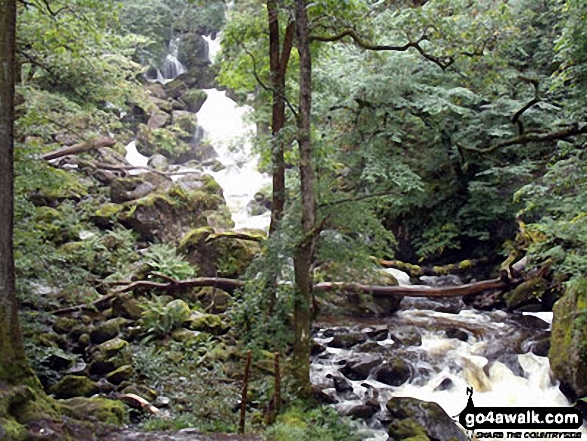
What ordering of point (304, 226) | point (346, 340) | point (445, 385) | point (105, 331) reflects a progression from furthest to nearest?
1. point (346, 340)
2. point (105, 331)
3. point (445, 385)
4. point (304, 226)

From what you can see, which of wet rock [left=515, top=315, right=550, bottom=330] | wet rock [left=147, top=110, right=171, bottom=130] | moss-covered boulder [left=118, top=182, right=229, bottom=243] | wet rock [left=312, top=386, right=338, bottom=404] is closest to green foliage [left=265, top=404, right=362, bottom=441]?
wet rock [left=312, top=386, right=338, bottom=404]

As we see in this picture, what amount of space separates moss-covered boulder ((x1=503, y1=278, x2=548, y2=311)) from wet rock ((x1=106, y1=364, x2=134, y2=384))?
951 cm

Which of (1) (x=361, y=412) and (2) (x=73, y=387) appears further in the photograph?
(1) (x=361, y=412)

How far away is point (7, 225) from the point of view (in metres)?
5.21

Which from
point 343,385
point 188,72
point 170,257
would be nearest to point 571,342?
point 343,385

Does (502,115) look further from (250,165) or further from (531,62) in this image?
(250,165)

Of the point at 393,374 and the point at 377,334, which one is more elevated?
the point at 377,334

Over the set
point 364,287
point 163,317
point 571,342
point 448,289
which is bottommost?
point 571,342

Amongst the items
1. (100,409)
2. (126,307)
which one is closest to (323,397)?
(100,409)

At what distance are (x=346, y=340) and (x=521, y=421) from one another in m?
3.87

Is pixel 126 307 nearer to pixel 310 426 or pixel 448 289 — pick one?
pixel 310 426

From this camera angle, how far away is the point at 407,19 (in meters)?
8.55

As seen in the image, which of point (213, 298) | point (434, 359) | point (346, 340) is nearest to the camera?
point (434, 359)

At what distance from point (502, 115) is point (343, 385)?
33.2 feet
